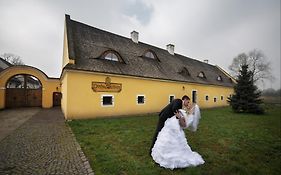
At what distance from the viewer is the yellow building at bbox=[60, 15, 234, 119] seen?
11891 millimetres

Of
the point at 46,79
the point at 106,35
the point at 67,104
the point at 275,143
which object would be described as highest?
the point at 106,35

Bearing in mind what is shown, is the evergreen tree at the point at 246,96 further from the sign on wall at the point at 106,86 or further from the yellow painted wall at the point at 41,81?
the yellow painted wall at the point at 41,81

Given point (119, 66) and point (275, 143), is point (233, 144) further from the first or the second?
point (119, 66)

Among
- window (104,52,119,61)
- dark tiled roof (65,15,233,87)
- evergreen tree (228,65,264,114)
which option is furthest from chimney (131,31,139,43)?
evergreen tree (228,65,264,114)

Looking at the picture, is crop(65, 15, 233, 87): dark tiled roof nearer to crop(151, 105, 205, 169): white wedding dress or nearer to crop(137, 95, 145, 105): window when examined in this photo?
crop(137, 95, 145, 105): window

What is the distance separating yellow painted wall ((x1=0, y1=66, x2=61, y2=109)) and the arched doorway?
1.91ft

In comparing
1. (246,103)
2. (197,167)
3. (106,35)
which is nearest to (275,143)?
(197,167)

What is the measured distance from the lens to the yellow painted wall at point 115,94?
38.1ft

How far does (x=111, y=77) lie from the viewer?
13.3 meters

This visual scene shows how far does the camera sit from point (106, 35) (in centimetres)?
1739

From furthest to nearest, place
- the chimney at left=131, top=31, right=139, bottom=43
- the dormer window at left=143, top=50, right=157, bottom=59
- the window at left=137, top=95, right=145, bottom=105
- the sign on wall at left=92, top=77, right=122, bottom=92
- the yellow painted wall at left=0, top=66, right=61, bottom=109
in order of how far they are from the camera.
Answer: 1. the chimney at left=131, top=31, right=139, bottom=43
2. the dormer window at left=143, top=50, right=157, bottom=59
3. the yellow painted wall at left=0, top=66, right=61, bottom=109
4. the window at left=137, top=95, right=145, bottom=105
5. the sign on wall at left=92, top=77, right=122, bottom=92

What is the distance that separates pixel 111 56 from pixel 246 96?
15.8 meters

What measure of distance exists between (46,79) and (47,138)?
48.6ft

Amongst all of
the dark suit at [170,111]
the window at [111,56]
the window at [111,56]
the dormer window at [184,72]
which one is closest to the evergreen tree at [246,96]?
the dormer window at [184,72]
